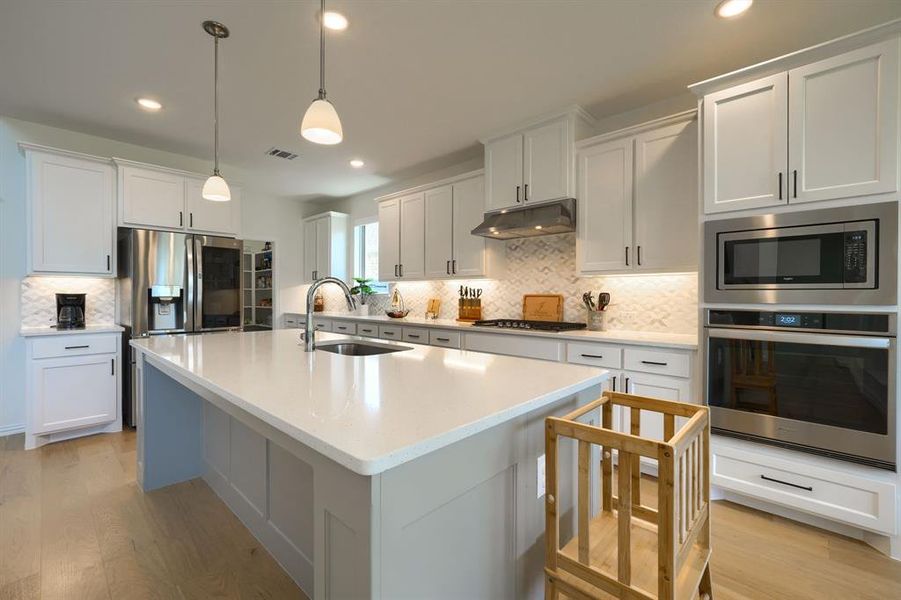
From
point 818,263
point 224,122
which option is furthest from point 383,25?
point 818,263

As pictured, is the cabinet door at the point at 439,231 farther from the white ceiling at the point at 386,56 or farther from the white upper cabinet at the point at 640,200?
the white upper cabinet at the point at 640,200

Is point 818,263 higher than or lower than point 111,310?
higher

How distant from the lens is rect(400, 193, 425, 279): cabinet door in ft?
14.4

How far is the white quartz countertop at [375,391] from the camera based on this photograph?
0.84 metres

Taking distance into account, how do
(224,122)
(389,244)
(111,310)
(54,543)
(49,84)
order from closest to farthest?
1. (54,543)
2. (49,84)
3. (224,122)
4. (111,310)
5. (389,244)

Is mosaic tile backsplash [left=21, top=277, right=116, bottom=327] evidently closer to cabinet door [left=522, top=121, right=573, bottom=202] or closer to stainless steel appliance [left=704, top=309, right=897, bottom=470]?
cabinet door [left=522, top=121, right=573, bottom=202]

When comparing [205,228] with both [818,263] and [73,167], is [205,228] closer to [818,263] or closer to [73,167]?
[73,167]

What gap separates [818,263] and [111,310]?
216 inches

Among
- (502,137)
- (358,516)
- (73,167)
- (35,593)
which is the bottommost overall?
(35,593)

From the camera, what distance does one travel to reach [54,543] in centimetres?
195

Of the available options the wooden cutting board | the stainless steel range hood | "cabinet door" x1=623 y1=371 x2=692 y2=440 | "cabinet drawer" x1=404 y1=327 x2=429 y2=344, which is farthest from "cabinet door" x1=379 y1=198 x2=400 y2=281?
"cabinet door" x1=623 y1=371 x2=692 y2=440

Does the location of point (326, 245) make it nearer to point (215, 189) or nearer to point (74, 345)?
point (74, 345)

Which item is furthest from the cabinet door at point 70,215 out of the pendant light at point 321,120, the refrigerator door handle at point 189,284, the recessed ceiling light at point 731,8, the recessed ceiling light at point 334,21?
the recessed ceiling light at point 731,8

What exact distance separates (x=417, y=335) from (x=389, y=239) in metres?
1.41
